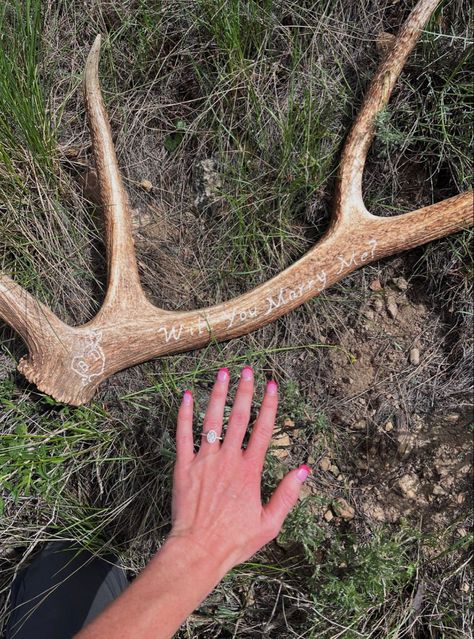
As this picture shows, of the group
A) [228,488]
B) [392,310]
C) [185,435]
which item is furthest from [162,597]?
[392,310]

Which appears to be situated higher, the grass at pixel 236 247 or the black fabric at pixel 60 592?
the grass at pixel 236 247

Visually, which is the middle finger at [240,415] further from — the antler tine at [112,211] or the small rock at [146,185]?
the small rock at [146,185]

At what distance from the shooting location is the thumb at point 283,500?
67.4 inches

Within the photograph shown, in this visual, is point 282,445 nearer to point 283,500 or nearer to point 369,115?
point 283,500

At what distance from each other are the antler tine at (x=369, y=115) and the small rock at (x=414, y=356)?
623 mm

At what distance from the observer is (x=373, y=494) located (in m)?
2.25

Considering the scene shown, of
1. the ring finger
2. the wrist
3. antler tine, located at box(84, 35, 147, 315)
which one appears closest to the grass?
antler tine, located at box(84, 35, 147, 315)

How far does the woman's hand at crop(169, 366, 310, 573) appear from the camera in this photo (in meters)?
1.65

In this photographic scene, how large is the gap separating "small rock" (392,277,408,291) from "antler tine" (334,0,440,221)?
0.38m

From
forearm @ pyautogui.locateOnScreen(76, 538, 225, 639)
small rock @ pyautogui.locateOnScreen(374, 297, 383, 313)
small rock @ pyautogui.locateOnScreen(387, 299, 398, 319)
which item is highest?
forearm @ pyautogui.locateOnScreen(76, 538, 225, 639)

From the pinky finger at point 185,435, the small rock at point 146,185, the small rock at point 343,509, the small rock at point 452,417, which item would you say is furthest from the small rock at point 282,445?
the small rock at point 146,185

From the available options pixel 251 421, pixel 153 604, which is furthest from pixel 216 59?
pixel 153 604

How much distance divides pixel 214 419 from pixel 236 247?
2.68ft

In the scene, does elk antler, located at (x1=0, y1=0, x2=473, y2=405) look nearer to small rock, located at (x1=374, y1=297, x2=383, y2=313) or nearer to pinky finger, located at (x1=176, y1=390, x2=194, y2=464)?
small rock, located at (x1=374, y1=297, x2=383, y2=313)
